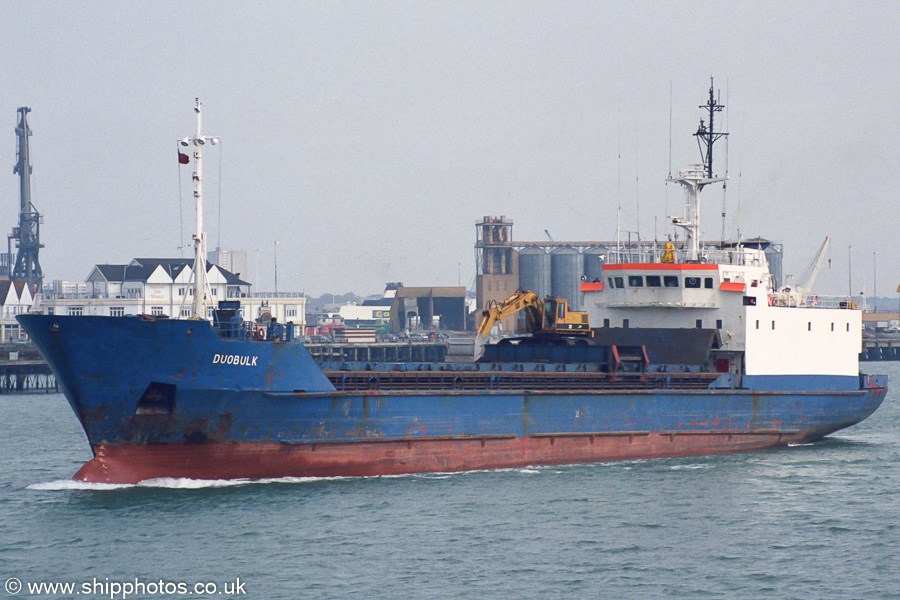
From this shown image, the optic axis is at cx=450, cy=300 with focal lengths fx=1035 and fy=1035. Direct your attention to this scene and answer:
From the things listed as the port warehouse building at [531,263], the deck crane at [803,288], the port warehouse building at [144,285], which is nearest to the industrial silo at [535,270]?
the port warehouse building at [531,263]

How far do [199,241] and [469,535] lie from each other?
32.1 feet

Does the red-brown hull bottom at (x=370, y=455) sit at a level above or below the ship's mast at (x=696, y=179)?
below

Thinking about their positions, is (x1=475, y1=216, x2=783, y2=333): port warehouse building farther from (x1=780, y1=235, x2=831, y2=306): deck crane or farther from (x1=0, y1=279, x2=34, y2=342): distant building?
(x1=780, y1=235, x2=831, y2=306): deck crane

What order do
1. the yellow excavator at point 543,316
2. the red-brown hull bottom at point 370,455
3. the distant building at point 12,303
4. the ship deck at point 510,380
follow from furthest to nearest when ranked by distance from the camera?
1. the distant building at point 12,303
2. the yellow excavator at point 543,316
3. the ship deck at point 510,380
4. the red-brown hull bottom at point 370,455

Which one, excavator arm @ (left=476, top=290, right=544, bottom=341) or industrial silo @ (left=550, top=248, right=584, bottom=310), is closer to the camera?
excavator arm @ (left=476, top=290, right=544, bottom=341)

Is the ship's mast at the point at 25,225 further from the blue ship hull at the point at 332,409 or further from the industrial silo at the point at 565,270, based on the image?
the blue ship hull at the point at 332,409

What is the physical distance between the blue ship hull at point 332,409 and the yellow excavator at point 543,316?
2409 mm

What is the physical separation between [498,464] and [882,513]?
9431 mm

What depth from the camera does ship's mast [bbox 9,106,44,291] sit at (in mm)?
97812

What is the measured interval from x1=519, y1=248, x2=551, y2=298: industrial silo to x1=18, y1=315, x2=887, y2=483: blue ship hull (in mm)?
77662

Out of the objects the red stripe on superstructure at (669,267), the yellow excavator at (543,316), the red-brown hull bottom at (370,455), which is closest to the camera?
the red-brown hull bottom at (370,455)

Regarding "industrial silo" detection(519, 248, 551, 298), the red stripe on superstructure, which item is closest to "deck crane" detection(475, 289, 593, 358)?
the red stripe on superstructure

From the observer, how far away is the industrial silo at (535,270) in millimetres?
109125

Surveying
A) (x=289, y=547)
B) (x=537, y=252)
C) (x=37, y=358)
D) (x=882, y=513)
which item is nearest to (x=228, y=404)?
(x=289, y=547)
